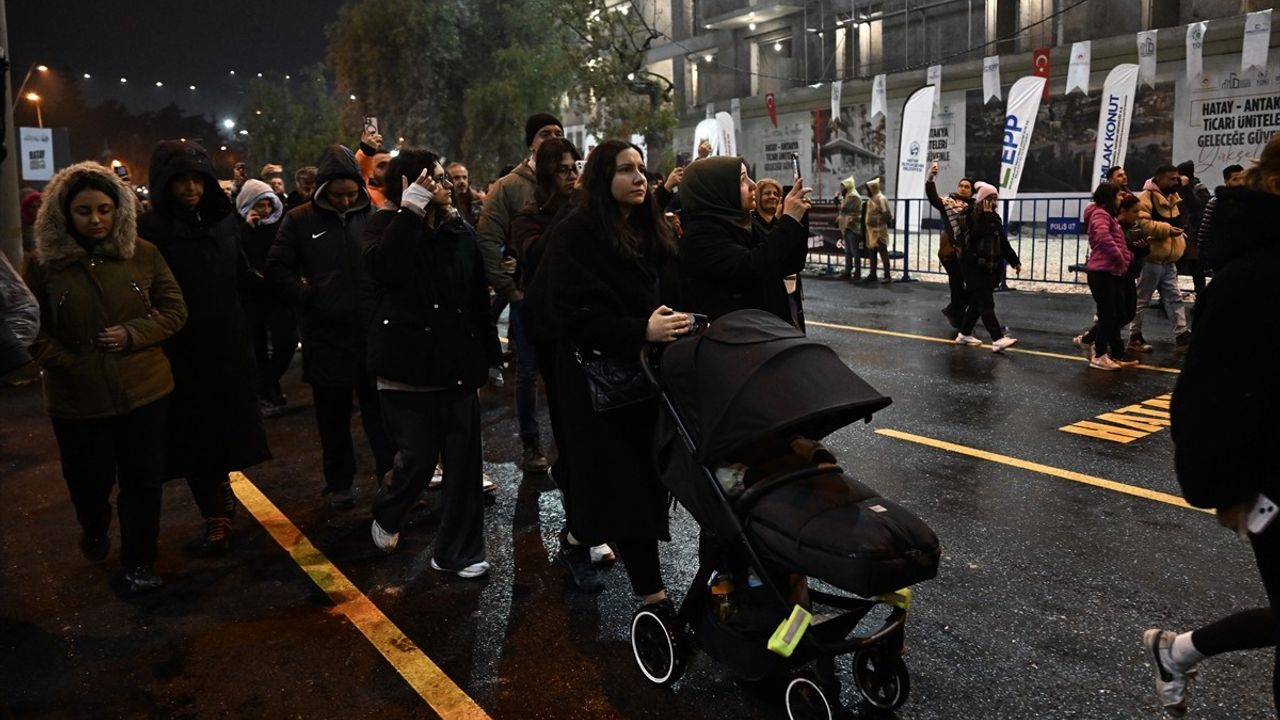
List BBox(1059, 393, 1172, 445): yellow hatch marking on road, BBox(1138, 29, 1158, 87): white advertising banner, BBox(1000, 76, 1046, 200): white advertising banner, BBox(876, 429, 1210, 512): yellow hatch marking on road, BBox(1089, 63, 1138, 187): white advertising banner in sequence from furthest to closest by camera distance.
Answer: BBox(1138, 29, 1158, 87): white advertising banner
BBox(1000, 76, 1046, 200): white advertising banner
BBox(1089, 63, 1138, 187): white advertising banner
BBox(1059, 393, 1172, 445): yellow hatch marking on road
BBox(876, 429, 1210, 512): yellow hatch marking on road

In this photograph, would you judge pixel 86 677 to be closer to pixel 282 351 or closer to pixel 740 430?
pixel 740 430

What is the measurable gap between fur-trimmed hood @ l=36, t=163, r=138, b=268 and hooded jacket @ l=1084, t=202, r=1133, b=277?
7.92 meters

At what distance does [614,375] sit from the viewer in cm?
377

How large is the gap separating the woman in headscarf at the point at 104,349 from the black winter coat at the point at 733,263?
2.62m

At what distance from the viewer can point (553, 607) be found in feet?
14.8

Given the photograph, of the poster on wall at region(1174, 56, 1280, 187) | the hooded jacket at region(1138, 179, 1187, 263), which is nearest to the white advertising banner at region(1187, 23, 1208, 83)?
the poster on wall at region(1174, 56, 1280, 187)

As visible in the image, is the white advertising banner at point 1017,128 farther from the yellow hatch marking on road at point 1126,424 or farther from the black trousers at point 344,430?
the black trousers at point 344,430

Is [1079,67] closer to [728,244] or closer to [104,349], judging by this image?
[728,244]

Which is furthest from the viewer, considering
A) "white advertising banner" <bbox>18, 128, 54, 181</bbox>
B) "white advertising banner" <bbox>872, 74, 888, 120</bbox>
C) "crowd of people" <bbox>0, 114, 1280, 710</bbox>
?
"white advertising banner" <bbox>872, 74, 888, 120</bbox>

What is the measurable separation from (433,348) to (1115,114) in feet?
57.4

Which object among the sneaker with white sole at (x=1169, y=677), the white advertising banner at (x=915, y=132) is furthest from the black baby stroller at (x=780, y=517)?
the white advertising banner at (x=915, y=132)

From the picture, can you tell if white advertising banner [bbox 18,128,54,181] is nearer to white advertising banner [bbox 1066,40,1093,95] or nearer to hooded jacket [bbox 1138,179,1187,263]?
hooded jacket [bbox 1138,179,1187,263]

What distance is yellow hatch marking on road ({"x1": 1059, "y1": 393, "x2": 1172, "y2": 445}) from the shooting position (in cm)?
702

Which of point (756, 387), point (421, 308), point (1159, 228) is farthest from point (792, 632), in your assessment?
point (1159, 228)
